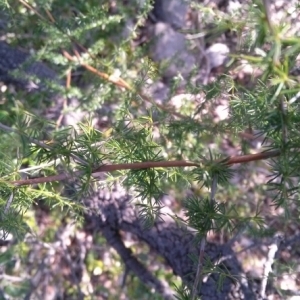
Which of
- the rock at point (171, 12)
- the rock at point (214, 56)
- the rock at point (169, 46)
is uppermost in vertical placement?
the rock at point (171, 12)

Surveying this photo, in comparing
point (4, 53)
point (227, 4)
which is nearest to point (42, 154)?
point (4, 53)

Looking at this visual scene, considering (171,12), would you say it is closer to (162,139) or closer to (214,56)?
(214,56)

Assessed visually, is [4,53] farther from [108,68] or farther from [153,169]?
[153,169]

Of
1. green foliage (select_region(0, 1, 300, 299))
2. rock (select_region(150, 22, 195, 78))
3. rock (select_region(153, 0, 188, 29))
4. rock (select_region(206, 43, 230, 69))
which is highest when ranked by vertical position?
green foliage (select_region(0, 1, 300, 299))

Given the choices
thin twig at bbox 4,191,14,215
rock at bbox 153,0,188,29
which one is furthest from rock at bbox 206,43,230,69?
thin twig at bbox 4,191,14,215

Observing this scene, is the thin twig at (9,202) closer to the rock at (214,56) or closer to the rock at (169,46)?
the rock at (169,46)

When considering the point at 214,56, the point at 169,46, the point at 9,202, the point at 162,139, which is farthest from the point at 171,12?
the point at 9,202

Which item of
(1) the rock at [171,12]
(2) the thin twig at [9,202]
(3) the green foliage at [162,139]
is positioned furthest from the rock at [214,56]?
(2) the thin twig at [9,202]

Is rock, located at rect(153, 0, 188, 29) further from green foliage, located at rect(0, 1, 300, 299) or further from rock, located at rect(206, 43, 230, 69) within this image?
green foliage, located at rect(0, 1, 300, 299)

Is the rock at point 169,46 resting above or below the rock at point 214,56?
above

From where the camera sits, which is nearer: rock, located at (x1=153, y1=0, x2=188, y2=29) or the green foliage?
the green foliage

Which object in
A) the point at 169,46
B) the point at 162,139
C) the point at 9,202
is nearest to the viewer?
the point at 9,202
